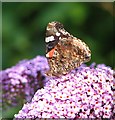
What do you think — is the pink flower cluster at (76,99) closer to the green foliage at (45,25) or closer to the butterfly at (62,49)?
the butterfly at (62,49)

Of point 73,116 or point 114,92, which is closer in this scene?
point 73,116

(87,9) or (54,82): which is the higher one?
(87,9)

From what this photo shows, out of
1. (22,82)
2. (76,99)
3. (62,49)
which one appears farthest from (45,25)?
(76,99)

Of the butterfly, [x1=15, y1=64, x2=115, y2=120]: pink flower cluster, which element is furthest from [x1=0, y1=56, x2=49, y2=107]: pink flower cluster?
[x1=15, y1=64, x2=115, y2=120]: pink flower cluster

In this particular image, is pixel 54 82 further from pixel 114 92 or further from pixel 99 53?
pixel 99 53

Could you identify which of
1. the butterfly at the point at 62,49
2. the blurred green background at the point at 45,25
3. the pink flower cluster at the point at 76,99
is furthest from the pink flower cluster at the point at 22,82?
the blurred green background at the point at 45,25

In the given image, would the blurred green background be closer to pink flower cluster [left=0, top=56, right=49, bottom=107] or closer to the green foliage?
the green foliage

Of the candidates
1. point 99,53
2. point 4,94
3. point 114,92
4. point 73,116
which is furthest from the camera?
point 99,53

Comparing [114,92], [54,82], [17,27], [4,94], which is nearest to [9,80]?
[4,94]
